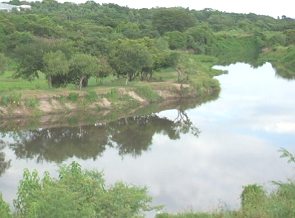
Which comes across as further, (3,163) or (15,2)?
(15,2)

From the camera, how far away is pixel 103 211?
1305 cm

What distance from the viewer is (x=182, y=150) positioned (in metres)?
34.9

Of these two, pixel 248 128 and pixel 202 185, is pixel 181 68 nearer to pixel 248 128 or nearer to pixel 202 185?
pixel 248 128

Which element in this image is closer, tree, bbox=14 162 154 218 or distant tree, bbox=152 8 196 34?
tree, bbox=14 162 154 218

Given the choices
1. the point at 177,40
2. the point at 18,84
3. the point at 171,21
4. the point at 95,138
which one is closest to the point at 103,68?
the point at 18,84

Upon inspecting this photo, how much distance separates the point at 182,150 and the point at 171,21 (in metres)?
90.1

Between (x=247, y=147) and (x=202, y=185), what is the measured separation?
9.61m

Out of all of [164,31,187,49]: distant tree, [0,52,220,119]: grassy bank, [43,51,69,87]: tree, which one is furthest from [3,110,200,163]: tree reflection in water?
[164,31,187,49]: distant tree

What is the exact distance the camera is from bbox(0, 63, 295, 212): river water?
26.7 metres

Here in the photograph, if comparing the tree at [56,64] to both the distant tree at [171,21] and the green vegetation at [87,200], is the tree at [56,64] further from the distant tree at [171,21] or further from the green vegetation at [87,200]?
the distant tree at [171,21]

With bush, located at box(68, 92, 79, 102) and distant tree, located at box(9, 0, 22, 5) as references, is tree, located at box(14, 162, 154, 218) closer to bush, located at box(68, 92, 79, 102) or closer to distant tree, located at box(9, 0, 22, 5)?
bush, located at box(68, 92, 79, 102)

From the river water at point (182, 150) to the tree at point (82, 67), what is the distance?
5874 millimetres

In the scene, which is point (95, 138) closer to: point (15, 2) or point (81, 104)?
point (81, 104)

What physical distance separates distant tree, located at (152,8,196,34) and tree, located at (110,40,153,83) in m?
66.2
